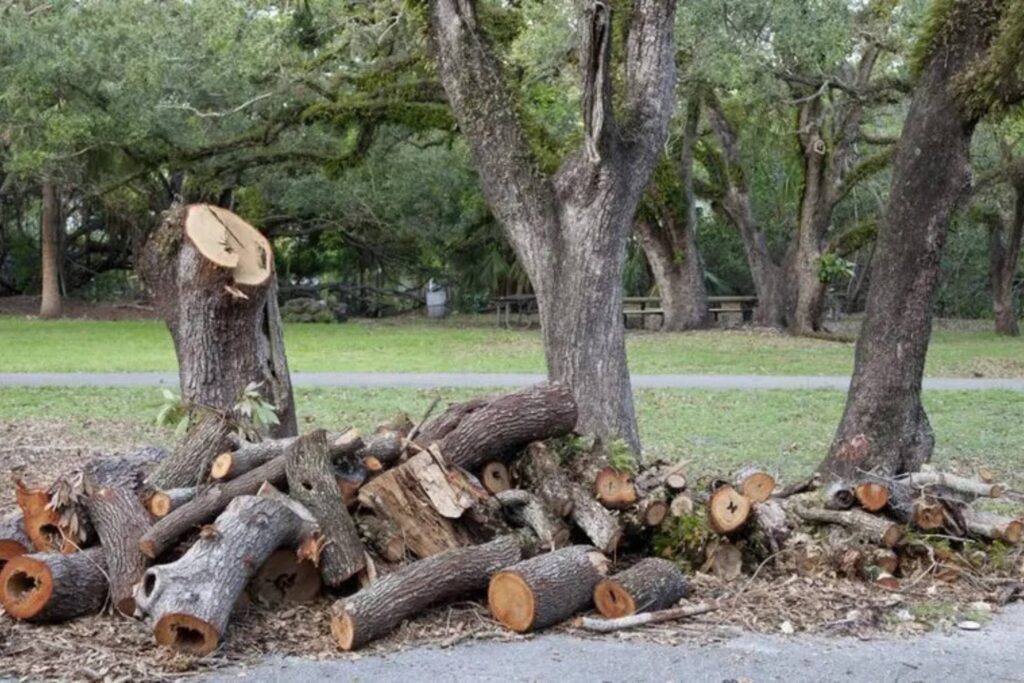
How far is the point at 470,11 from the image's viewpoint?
9.42 m

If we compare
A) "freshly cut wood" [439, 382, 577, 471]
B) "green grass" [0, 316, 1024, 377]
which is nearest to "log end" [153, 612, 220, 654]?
"freshly cut wood" [439, 382, 577, 471]

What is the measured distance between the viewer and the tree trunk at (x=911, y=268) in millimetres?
8680

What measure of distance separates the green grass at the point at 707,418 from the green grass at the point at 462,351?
359 cm

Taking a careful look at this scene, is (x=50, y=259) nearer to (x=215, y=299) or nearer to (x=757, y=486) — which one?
(x=215, y=299)

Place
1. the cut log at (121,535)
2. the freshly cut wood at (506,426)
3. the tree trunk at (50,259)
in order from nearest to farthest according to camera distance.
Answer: the cut log at (121,535)
the freshly cut wood at (506,426)
the tree trunk at (50,259)

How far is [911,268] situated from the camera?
28.6 ft

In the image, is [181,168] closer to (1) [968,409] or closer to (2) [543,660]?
(1) [968,409]

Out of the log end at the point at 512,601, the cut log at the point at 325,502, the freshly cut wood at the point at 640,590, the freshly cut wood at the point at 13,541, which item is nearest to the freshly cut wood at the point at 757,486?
the freshly cut wood at the point at 640,590

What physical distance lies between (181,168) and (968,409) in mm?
18364

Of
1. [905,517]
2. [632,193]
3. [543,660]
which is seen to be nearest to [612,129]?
[632,193]

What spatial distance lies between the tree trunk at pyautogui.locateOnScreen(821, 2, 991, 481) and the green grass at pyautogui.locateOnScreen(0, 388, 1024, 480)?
108 cm

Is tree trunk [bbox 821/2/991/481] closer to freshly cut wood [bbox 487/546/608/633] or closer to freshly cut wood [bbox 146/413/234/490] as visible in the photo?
freshly cut wood [bbox 487/546/608/633]

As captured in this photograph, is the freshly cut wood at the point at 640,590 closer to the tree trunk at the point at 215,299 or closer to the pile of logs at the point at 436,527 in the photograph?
the pile of logs at the point at 436,527

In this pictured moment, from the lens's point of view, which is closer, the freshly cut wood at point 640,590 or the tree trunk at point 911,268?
the freshly cut wood at point 640,590
